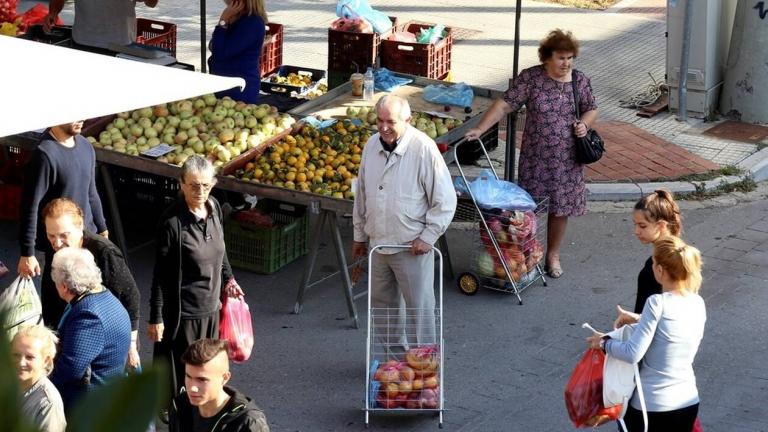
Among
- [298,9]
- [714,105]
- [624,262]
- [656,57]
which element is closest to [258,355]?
[624,262]

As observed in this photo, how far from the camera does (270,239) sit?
25.6 feet

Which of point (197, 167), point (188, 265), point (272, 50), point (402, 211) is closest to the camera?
point (197, 167)

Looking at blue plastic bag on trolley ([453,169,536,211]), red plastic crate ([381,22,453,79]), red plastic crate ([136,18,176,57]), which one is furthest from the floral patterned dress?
red plastic crate ([136,18,176,57])

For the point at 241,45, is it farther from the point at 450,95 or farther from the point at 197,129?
the point at 450,95

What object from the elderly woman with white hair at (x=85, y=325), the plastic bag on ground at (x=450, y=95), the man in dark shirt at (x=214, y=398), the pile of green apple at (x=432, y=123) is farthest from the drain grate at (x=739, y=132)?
the man in dark shirt at (x=214, y=398)

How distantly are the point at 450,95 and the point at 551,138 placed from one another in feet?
4.51

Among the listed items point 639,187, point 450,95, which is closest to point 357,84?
point 450,95

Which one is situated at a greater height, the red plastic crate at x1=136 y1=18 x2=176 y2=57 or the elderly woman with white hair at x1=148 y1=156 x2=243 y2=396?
the red plastic crate at x1=136 y1=18 x2=176 y2=57

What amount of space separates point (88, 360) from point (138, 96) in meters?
1.18

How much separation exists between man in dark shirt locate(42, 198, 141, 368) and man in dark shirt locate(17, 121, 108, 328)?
0.69 m

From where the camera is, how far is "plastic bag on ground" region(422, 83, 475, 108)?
8.51 metres

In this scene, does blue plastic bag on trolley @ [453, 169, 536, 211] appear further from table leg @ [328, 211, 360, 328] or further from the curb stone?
the curb stone

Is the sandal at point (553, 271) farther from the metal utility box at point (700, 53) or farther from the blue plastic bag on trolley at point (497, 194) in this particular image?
the metal utility box at point (700, 53)

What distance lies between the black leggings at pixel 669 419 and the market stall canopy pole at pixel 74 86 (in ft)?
7.37
